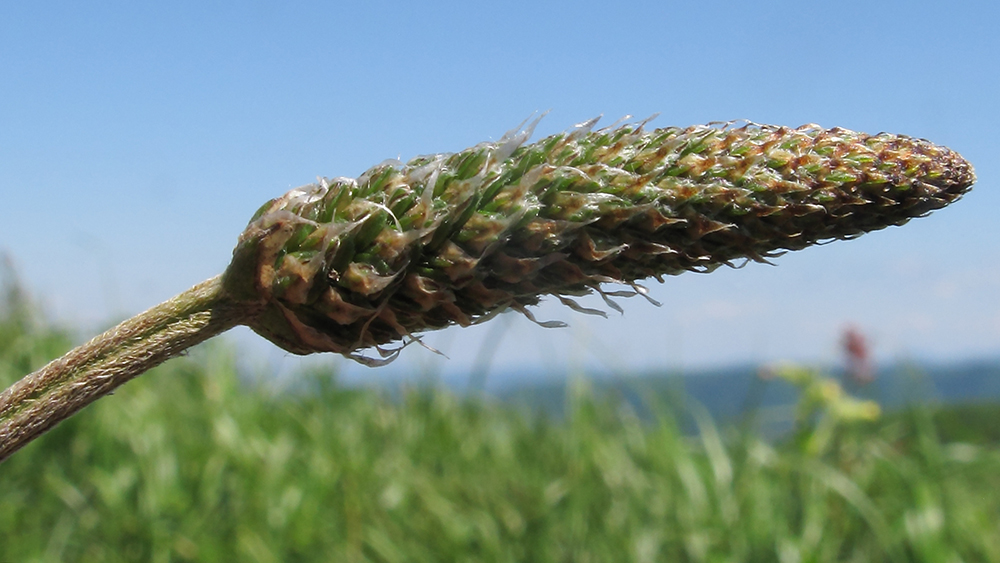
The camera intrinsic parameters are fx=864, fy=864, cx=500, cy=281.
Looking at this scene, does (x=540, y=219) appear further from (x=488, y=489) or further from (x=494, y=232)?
(x=488, y=489)

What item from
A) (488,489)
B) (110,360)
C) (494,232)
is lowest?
(488,489)

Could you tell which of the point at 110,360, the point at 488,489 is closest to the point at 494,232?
the point at 110,360

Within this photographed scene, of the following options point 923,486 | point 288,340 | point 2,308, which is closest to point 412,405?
point 923,486

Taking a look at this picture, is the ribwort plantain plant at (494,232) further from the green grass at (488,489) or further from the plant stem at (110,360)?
the green grass at (488,489)

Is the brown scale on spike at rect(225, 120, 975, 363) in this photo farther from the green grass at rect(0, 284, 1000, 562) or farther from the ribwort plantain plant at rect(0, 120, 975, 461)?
the green grass at rect(0, 284, 1000, 562)

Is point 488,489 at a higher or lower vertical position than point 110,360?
lower

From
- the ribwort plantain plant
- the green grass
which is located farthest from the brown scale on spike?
the green grass

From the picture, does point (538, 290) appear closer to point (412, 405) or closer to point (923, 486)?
point (923, 486)
